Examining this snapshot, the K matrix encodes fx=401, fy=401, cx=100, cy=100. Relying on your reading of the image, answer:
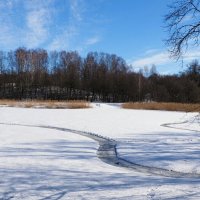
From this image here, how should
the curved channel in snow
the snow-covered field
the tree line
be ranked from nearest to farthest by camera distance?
the snow-covered field < the curved channel in snow < the tree line

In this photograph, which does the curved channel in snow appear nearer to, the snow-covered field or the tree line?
the snow-covered field

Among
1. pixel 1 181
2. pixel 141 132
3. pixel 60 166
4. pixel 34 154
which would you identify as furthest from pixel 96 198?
pixel 141 132

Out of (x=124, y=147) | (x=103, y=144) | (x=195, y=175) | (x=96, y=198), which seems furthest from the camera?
(x=103, y=144)

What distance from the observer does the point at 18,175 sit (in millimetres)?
8953

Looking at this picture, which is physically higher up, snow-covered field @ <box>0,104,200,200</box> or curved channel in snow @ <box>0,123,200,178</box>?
snow-covered field @ <box>0,104,200,200</box>

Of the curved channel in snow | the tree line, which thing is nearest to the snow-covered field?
the curved channel in snow

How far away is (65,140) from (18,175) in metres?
7.20

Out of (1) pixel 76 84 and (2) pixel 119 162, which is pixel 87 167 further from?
(1) pixel 76 84

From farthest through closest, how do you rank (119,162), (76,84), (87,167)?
(76,84)
(119,162)
(87,167)

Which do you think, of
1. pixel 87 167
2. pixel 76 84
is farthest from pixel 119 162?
pixel 76 84

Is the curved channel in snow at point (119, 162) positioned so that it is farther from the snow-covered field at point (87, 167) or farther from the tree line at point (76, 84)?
the tree line at point (76, 84)

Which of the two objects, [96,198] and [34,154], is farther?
[34,154]

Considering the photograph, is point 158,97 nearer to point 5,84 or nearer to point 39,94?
point 39,94

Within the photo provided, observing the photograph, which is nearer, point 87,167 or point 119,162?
point 87,167
